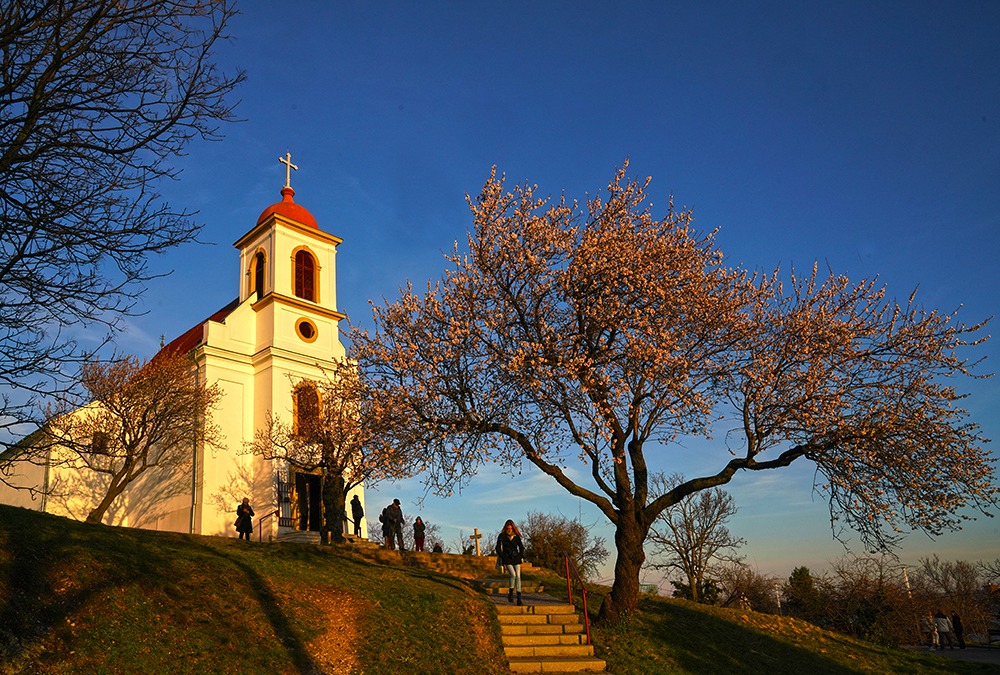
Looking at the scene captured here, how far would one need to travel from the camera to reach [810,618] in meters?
24.9

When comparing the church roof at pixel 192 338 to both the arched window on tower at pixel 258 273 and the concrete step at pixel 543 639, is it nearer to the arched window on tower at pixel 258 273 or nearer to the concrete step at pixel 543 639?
the arched window on tower at pixel 258 273

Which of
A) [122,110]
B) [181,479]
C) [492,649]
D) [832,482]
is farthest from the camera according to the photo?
[181,479]

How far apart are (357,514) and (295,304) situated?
31.9ft

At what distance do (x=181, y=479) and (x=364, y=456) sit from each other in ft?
48.4

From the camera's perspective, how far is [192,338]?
111ft

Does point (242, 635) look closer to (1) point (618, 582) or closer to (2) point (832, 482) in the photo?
(1) point (618, 582)

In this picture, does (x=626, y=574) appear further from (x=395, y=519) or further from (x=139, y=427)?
(x=139, y=427)

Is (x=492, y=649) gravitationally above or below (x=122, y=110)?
below

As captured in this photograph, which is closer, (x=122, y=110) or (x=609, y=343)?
(x=122, y=110)

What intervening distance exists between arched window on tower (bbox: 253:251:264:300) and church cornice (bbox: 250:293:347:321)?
3.11ft

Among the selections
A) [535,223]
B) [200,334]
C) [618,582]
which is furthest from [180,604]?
[200,334]

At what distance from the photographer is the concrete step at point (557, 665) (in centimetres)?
1272

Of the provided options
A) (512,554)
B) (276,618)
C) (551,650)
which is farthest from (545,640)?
(276,618)

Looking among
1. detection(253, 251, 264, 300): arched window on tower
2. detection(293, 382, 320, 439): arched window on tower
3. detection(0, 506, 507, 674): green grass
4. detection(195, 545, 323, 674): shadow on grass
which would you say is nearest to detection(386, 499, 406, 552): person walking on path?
→ detection(293, 382, 320, 439): arched window on tower
